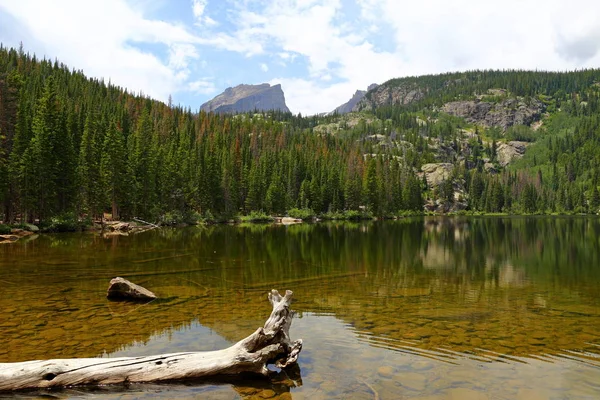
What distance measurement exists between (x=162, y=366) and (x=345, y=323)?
6.71 meters

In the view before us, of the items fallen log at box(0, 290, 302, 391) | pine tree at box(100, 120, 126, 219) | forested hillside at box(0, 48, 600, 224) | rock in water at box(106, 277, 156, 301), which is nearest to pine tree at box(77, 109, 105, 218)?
forested hillside at box(0, 48, 600, 224)

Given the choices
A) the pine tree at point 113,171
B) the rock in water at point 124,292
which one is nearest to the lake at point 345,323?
the rock in water at point 124,292

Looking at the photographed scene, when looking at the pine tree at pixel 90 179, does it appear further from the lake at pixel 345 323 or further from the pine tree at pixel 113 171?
the lake at pixel 345 323

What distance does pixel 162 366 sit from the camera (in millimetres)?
8852

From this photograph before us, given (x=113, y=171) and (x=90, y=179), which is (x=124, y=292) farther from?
(x=113, y=171)

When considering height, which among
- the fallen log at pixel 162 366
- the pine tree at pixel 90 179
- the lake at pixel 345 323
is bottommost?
the lake at pixel 345 323

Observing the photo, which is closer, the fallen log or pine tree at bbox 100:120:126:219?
the fallen log

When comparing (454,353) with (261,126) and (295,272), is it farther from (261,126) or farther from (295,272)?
(261,126)

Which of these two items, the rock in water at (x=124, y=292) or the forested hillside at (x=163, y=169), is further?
the forested hillside at (x=163, y=169)

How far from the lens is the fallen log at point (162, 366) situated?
8.21m

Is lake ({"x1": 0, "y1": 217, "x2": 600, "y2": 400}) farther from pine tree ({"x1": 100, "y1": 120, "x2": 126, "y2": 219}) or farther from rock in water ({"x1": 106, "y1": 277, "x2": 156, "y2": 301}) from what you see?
pine tree ({"x1": 100, "y1": 120, "x2": 126, "y2": 219})

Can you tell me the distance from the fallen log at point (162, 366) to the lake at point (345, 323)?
0.24 m

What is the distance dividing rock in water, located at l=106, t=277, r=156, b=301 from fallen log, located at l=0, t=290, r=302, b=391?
7643mm

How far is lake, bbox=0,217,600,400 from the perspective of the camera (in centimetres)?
894
